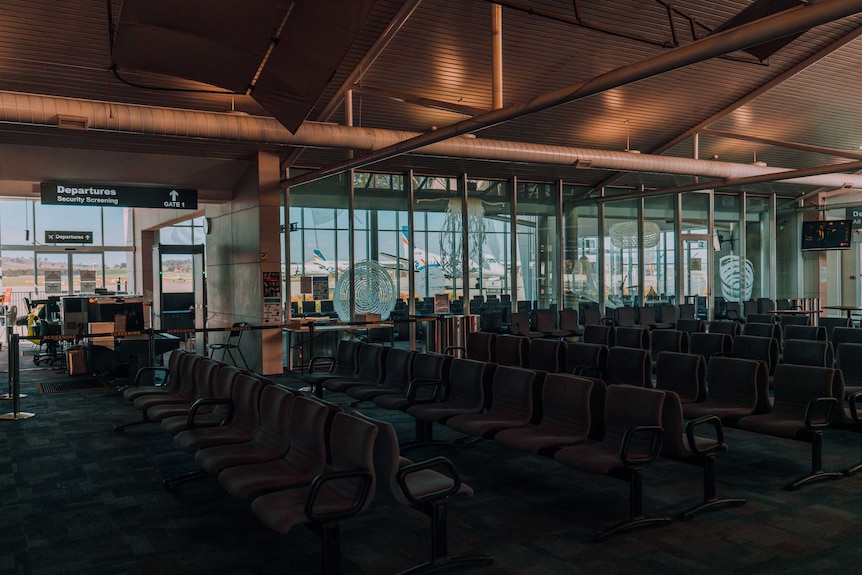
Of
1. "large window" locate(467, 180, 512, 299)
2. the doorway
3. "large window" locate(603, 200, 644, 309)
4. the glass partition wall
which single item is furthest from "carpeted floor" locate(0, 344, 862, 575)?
"large window" locate(603, 200, 644, 309)

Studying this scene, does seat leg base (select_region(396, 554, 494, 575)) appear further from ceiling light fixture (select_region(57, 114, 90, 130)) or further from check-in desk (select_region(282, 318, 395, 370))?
check-in desk (select_region(282, 318, 395, 370))

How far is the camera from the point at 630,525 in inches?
166

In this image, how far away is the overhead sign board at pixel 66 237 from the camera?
64.8ft

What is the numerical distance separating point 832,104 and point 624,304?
19.0 feet

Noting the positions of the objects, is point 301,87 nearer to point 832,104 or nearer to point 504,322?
point 504,322

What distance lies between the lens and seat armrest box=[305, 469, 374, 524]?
3328 mm

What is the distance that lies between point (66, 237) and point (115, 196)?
10.2 meters

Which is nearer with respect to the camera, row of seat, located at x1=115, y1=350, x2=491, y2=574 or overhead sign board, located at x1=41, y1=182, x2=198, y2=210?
row of seat, located at x1=115, y1=350, x2=491, y2=574

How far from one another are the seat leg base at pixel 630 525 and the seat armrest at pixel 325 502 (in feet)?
4.83

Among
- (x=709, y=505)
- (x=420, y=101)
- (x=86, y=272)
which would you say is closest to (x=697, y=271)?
(x=420, y=101)

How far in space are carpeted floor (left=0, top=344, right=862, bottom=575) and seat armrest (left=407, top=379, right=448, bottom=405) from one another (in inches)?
18.3

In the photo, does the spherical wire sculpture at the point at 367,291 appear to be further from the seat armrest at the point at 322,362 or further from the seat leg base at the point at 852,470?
the seat leg base at the point at 852,470

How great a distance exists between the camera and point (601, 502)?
189 inches

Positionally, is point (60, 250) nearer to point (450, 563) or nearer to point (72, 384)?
point (72, 384)
